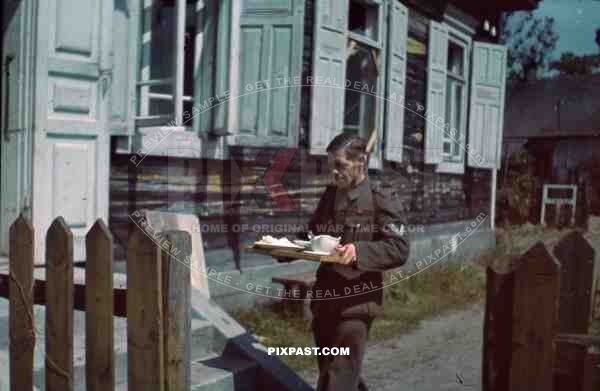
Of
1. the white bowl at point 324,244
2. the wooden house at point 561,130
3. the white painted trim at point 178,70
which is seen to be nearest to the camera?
the white bowl at point 324,244

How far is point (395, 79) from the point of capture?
25.4 feet

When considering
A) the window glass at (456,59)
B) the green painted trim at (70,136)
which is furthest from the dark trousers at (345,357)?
the window glass at (456,59)

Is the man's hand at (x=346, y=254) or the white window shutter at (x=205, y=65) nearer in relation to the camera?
the man's hand at (x=346, y=254)

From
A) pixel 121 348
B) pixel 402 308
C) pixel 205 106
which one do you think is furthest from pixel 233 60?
pixel 402 308

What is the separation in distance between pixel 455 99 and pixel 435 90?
1121 mm

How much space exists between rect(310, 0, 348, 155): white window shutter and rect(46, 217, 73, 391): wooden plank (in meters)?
4.26

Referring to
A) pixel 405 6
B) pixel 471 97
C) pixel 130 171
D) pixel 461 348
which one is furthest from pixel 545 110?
pixel 130 171

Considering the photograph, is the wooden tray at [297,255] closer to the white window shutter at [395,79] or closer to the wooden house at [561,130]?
the white window shutter at [395,79]

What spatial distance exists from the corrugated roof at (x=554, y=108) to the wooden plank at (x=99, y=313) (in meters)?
17.5

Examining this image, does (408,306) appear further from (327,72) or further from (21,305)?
(21,305)

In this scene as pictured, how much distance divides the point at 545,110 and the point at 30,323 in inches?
793

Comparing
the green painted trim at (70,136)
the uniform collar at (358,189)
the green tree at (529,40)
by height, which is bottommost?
the uniform collar at (358,189)

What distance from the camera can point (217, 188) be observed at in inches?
225

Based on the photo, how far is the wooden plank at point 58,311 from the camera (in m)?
2.09
